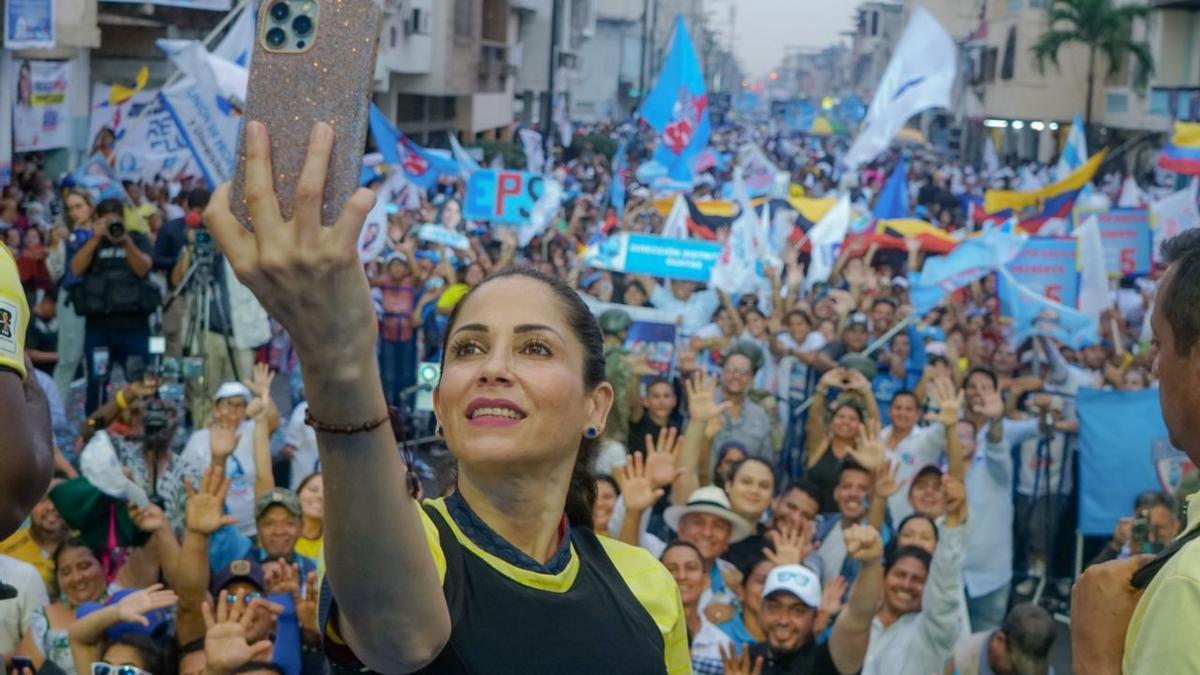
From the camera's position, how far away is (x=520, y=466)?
2.39 metres

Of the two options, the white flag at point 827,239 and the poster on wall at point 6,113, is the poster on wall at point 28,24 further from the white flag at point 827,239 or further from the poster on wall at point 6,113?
the white flag at point 827,239

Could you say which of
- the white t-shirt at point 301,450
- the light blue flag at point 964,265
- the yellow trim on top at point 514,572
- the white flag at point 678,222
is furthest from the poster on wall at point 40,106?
the yellow trim on top at point 514,572

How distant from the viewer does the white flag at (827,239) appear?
1620 cm

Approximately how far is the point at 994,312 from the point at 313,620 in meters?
9.83

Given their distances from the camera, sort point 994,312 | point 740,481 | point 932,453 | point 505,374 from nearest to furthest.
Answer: point 505,374 < point 740,481 < point 932,453 < point 994,312

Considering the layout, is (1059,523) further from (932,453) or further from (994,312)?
(994,312)

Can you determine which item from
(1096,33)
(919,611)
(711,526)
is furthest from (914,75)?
(1096,33)

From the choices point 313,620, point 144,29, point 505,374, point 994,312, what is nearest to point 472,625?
point 505,374

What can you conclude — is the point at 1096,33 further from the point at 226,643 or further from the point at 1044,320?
the point at 226,643

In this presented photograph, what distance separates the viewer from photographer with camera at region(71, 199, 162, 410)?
10.4 meters

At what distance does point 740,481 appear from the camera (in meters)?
7.20

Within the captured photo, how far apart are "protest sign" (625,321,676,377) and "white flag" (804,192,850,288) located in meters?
5.13

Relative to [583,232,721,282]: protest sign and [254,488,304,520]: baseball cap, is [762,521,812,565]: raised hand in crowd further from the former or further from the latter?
[583,232,721,282]: protest sign

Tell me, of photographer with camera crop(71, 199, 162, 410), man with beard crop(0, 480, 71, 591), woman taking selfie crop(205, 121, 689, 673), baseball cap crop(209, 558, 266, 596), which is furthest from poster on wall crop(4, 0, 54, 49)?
woman taking selfie crop(205, 121, 689, 673)
